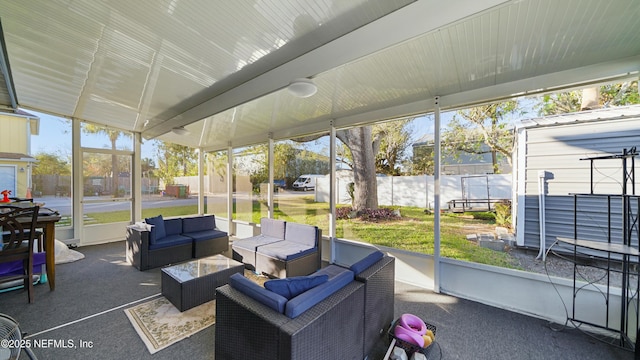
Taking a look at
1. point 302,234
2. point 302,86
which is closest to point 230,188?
point 302,234

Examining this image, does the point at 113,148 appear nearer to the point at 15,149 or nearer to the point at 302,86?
the point at 15,149

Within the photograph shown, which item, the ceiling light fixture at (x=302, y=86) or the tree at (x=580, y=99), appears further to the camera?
the tree at (x=580, y=99)

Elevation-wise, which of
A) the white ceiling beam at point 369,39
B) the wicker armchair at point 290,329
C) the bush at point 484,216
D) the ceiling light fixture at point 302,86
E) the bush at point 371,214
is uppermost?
the white ceiling beam at point 369,39

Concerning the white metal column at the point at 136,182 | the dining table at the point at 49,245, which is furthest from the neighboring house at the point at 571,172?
the white metal column at the point at 136,182

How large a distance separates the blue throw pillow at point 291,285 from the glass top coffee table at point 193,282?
1.57m

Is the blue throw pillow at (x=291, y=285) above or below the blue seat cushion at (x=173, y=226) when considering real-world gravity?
above

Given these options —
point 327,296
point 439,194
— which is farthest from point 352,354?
point 439,194

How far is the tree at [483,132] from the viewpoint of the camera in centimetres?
292

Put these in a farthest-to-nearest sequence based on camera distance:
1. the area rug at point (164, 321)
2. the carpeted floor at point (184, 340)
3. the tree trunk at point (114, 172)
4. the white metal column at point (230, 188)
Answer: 1. the white metal column at point (230, 188)
2. the tree trunk at point (114, 172)
3. the area rug at point (164, 321)
4. the carpeted floor at point (184, 340)

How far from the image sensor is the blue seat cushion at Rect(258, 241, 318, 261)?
3391mm

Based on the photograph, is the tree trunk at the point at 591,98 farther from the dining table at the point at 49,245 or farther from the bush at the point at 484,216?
the dining table at the point at 49,245

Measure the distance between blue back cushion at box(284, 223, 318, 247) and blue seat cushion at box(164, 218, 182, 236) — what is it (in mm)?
2257

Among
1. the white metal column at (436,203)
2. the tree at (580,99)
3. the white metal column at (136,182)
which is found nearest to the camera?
the tree at (580,99)

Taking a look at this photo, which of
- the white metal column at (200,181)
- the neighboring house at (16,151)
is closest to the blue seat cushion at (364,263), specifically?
the white metal column at (200,181)
